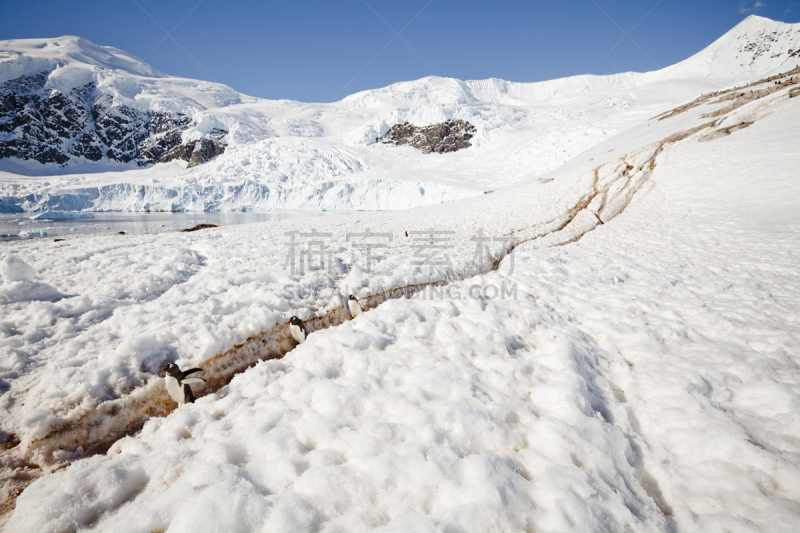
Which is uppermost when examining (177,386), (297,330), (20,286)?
(20,286)

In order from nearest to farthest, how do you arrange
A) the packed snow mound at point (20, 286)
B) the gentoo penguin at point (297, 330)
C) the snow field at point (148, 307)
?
1. the snow field at point (148, 307)
2. the gentoo penguin at point (297, 330)
3. the packed snow mound at point (20, 286)

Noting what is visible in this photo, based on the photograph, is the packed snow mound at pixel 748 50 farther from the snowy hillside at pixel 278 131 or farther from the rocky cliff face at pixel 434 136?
the rocky cliff face at pixel 434 136

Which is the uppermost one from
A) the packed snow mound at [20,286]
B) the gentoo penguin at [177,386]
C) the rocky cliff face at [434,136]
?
the rocky cliff face at [434,136]

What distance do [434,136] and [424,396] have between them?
90056mm

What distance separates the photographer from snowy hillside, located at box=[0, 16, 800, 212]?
141ft

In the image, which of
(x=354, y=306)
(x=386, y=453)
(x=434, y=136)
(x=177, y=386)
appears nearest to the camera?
(x=386, y=453)

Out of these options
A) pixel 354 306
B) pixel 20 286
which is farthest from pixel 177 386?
pixel 20 286

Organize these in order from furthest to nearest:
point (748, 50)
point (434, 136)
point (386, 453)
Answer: point (748, 50) → point (434, 136) → point (386, 453)

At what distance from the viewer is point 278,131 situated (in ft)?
245

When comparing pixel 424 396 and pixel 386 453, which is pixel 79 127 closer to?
pixel 424 396

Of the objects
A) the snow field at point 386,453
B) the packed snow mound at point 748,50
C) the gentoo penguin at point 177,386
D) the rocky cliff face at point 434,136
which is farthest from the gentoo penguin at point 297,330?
the packed snow mound at point 748,50

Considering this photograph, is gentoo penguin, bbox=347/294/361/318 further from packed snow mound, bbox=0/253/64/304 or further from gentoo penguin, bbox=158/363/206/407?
packed snow mound, bbox=0/253/64/304

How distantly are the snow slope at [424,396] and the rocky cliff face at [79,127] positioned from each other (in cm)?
9924

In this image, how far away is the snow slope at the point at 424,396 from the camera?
6.76 ft
